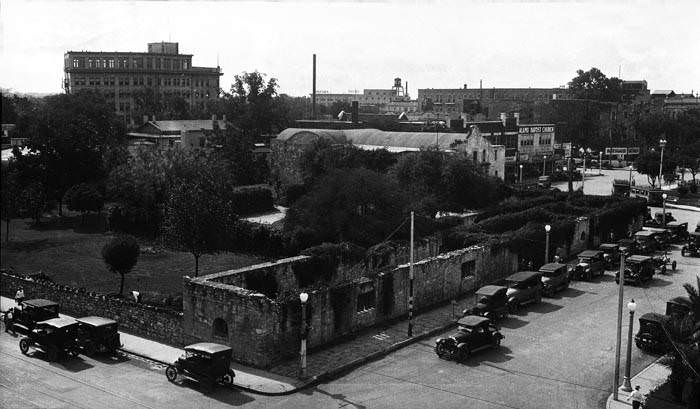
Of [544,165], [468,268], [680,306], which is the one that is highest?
[544,165]

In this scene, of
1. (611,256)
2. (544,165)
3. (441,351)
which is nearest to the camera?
(441,351)

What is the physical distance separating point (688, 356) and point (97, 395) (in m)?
18.6

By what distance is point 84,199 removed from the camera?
5772cm

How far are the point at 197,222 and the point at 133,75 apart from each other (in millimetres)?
121803

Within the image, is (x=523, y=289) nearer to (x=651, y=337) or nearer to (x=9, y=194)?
(x=651, y=337)

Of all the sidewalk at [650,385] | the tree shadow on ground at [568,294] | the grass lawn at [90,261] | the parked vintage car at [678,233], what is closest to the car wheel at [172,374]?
the grass lawn at [90,261]

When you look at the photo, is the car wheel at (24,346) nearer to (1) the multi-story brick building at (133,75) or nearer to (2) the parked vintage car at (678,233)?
(2) the parked vintage car at (678,233)

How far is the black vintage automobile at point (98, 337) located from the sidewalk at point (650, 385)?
1807 centimetres

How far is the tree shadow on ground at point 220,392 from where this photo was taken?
902 inches

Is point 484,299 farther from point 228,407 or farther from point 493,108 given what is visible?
point 493,108

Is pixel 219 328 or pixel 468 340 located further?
pixel 219 328

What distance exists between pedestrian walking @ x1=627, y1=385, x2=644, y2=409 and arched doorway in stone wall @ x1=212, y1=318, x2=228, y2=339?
14539 millimetres

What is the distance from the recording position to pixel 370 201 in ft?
144

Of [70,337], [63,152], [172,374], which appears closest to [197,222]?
[70,337]
